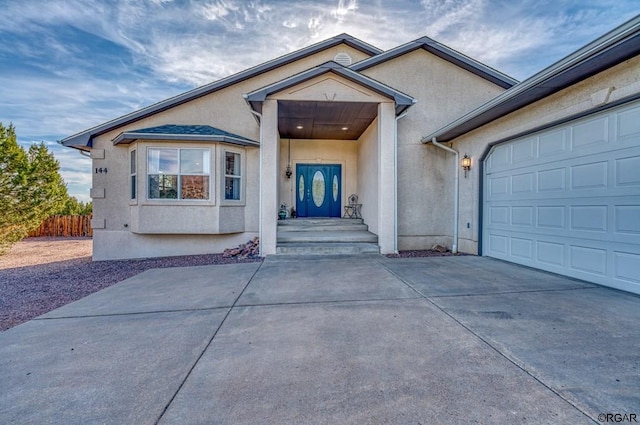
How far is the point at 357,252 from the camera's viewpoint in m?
7.65

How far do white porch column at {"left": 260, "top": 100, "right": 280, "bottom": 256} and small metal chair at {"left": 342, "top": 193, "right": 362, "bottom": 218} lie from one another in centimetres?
423

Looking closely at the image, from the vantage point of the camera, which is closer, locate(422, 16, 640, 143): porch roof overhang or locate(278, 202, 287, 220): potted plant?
locate(422, 16, 640, 143): porch roof overhang

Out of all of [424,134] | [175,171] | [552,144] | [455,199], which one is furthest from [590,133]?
[175,171]

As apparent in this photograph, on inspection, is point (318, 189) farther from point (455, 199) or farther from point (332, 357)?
point (332, 357)

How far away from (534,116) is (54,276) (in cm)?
1096

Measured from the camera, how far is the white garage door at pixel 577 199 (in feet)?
13.9

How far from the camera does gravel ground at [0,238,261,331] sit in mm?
4282

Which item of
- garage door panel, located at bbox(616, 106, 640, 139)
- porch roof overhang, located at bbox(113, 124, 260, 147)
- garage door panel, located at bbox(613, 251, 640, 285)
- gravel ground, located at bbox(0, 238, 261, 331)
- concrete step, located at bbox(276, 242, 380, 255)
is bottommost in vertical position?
gravel ground, located at bbox(0, 238, 261, 331)

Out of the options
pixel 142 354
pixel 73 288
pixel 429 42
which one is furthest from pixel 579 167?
pixel 73 288

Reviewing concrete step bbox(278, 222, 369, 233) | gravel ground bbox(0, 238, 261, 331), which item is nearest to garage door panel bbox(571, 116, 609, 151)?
concrete step bbox(278, 222, 369, 233)

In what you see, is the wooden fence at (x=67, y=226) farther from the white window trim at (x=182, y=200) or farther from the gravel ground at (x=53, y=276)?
the white window trim at (x=182, y=200)

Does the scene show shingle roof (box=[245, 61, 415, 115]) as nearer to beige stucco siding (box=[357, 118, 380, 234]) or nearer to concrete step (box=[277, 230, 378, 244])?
beige stucco siding (box=[357, 118, 380, 234])

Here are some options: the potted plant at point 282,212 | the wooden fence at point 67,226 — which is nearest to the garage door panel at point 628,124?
the potted plant at point 282,212

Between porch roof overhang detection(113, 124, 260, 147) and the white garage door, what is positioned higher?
porch roof overhang detection(113, 124, 260, 147)
